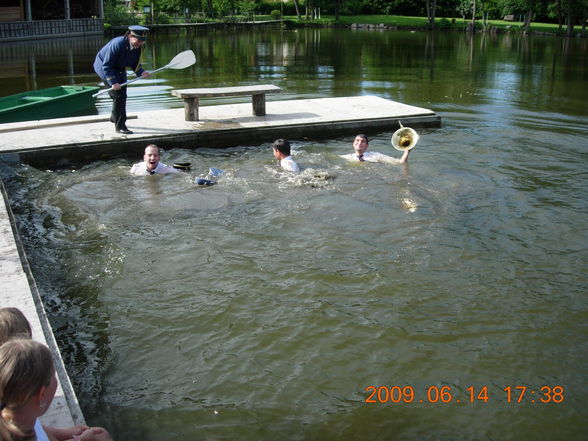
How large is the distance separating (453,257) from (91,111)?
38.1 feet

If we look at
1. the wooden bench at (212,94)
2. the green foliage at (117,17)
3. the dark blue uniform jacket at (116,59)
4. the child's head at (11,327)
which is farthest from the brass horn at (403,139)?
the green foliage at (117,17)

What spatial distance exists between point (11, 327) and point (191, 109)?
29.8ft

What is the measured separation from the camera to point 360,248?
22.8 ft

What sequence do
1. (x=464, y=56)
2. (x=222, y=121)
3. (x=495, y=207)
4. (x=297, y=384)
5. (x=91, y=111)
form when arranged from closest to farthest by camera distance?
(x=297, y=384) → (x=495, y=207) → (x=222, y=121) → (x=91, y=111) → (x=464, y=56)

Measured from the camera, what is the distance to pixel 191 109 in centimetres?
1175

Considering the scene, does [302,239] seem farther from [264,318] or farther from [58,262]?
[58,262]

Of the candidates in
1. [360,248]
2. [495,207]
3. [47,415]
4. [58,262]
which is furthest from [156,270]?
[495,207]

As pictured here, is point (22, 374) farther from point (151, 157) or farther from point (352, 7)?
point (352, 7)

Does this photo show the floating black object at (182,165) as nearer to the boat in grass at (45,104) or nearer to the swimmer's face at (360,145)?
the swimmer's face at (360,145)

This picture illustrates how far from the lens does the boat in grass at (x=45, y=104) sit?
1273 centimetres

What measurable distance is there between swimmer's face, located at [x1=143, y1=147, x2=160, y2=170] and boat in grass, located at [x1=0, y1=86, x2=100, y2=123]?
Result: 5.13 metres

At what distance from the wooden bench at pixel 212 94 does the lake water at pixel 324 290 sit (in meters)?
1.23

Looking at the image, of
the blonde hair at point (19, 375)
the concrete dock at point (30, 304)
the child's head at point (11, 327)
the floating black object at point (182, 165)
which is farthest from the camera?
the floating black object at point (182, 165)
